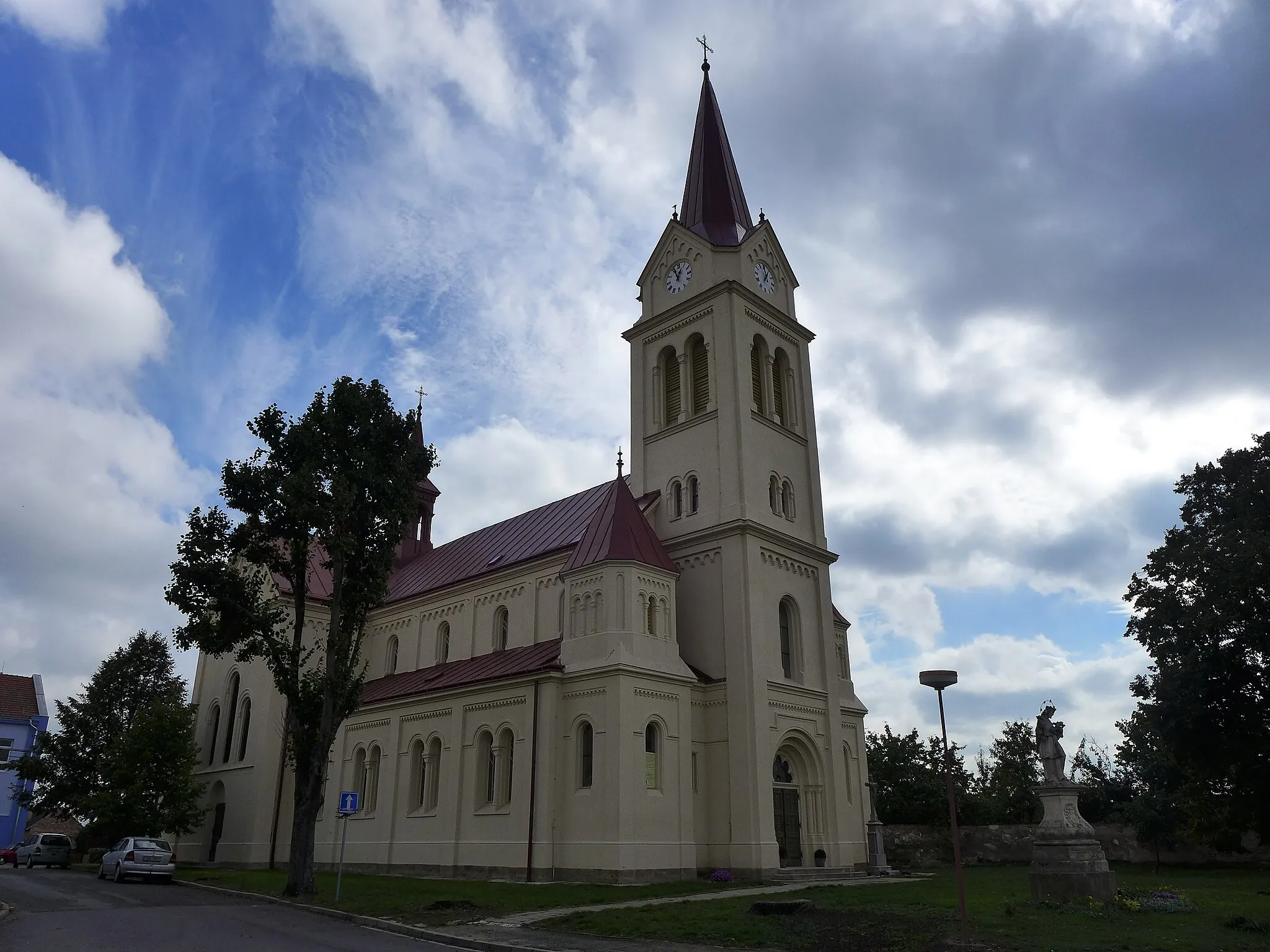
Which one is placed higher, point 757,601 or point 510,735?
point 757,601

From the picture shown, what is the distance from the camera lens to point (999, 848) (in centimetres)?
4125

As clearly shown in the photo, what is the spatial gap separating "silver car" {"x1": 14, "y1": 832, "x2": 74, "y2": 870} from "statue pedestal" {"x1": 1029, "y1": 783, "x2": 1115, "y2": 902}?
42.8 meters

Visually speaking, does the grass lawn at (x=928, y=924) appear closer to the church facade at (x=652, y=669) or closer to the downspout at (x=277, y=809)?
the church facade at (x=652, y=669)

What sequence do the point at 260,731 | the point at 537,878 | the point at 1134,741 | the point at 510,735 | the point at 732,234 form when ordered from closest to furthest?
the point at 537,878 < the point at 510,735 < the point at 732,234 < the point at 260,731 < the point at 1134,741

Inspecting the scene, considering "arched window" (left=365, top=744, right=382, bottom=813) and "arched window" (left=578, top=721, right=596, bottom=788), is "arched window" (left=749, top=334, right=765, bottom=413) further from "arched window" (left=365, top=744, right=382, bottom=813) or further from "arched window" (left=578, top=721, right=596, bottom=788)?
"arched window" (left=365, top=744, right=382, bottom=813)

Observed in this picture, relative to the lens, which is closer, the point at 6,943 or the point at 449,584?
the point at 6,943

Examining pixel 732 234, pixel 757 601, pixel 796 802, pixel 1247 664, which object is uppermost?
pixel 732 234

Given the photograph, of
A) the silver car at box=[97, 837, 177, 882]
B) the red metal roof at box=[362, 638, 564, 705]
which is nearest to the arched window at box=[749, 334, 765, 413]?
the red metal roof at box=[362, 638, 564, 705]

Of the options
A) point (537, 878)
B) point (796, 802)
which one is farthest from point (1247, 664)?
point (537, 878)

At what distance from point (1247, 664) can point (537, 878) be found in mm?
23436

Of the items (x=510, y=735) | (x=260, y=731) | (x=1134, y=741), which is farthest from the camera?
(x=1134, y=741)

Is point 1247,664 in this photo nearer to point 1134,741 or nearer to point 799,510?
point 799,510

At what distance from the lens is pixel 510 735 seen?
103 ft

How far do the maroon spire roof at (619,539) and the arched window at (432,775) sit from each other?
8.68 meters
